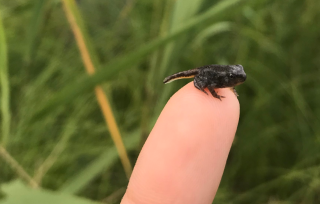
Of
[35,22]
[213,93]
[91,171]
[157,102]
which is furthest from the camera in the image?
[157,102]

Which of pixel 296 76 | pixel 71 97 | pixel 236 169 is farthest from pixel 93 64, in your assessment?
pixel 296 76

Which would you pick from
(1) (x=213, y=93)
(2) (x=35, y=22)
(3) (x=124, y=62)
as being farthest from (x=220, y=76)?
(2) (x=35, y=22)

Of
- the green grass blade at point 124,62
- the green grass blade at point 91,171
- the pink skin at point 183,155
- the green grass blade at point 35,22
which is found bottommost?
the green grass blade at point 91,171

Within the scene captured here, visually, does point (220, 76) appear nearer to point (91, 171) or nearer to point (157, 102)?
point (157, 102)

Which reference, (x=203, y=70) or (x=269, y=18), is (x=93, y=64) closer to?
(x=203, y=70)

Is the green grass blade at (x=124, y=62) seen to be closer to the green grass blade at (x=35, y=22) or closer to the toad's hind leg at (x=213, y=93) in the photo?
the toad's hind leg at (x=213, y=93)

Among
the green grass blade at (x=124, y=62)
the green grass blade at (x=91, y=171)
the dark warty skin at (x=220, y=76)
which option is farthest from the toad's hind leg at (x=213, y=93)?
the green grass blade at (x=91, y=171)
